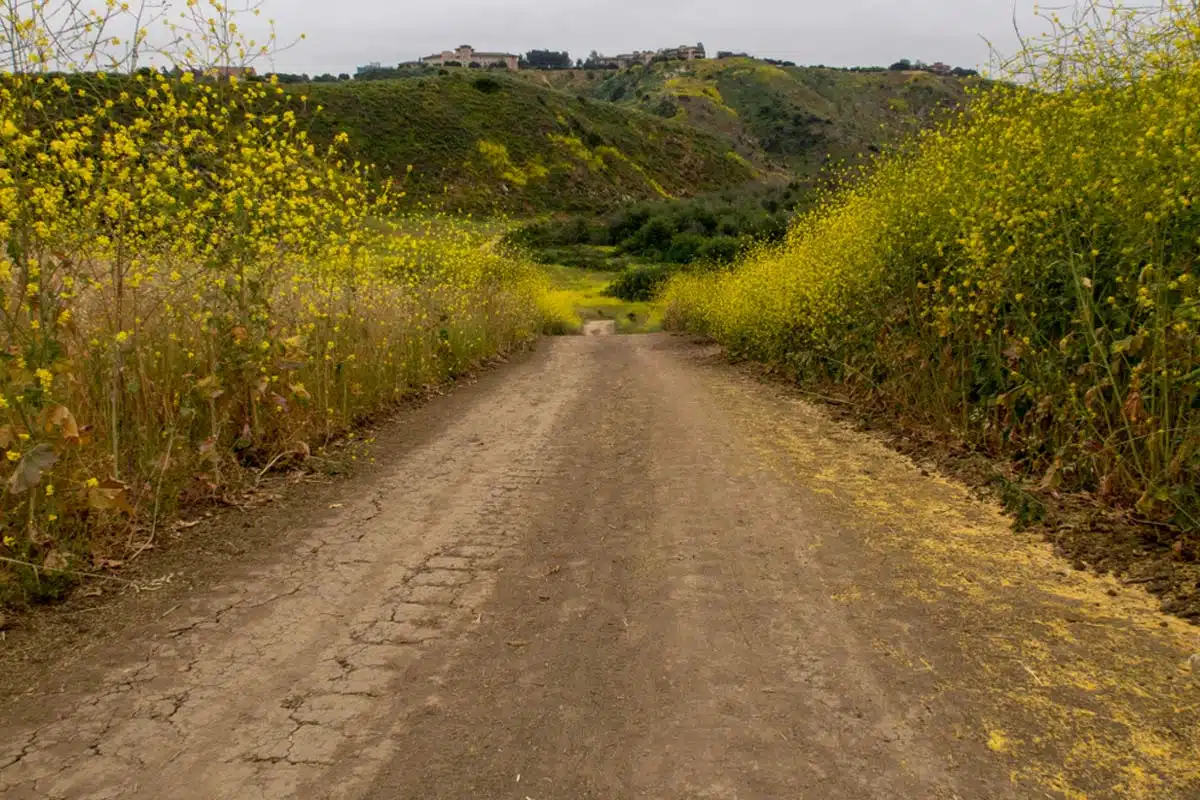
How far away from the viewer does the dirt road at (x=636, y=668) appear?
2.29 meters

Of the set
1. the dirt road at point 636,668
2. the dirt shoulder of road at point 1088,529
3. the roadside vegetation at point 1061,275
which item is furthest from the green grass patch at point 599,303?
the dirt road at point 636,668

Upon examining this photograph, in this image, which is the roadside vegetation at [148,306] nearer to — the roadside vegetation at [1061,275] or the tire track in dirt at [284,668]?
the tire track in dirt at [284,668]

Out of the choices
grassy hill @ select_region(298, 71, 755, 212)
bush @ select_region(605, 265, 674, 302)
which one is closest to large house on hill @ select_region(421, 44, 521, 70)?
grassy hill @ select_region(298, 71, 755, 212)

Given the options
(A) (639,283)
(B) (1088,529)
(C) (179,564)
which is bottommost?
(C) (179,564)

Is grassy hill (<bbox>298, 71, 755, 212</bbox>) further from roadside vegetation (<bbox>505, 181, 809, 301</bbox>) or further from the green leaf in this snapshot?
the green leaf

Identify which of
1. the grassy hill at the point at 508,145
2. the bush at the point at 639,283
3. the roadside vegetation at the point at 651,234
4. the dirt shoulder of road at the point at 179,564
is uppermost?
the grassy hill at the point at 508,145

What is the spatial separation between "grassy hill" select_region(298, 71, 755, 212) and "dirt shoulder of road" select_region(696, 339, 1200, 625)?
3298 cm

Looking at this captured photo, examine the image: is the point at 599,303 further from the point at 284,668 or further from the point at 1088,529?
the point at 284,668

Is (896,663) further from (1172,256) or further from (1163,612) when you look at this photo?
(1172,256)

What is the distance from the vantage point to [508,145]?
49469 millimetres

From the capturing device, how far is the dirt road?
90.3 inches

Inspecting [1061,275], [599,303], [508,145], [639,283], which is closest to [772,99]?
[508,145]

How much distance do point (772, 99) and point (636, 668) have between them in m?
95.2

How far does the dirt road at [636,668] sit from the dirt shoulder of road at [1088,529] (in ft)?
0.56
